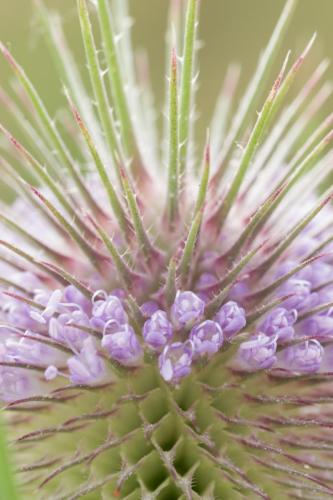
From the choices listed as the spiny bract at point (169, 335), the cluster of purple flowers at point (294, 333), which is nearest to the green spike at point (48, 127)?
the spiny bract at point (169, 335)

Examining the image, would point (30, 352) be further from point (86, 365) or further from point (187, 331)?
point (187, 331)

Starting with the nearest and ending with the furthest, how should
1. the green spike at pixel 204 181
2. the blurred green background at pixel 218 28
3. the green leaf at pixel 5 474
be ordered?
the green leaf at pixel 5 474, the green spike at pixel 204 181, the blurred green background at pixel 218 28

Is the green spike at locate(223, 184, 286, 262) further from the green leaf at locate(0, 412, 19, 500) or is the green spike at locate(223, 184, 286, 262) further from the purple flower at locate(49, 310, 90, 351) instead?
the green leaf at locate(0, 412, 19, 500)

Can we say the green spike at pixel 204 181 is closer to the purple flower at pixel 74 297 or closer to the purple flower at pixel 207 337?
the purple flower at pixel 207 337

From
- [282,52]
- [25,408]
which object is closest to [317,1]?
[282,52]

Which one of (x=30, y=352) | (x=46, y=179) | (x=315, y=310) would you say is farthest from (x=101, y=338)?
(x=315, y=310)

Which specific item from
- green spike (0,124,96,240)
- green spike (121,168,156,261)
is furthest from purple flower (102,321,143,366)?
green spike (0,124,96,240)

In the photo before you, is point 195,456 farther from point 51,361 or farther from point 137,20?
point 137,20
